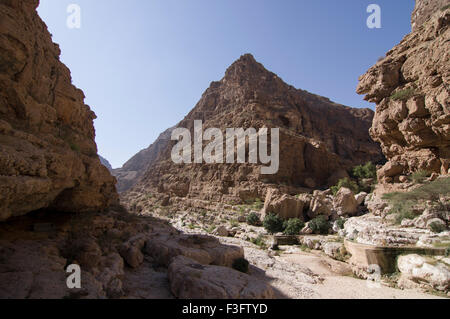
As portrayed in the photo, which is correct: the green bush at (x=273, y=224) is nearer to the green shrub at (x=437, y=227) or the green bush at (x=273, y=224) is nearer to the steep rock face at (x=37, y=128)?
the green shrub at (x=437, y=227)

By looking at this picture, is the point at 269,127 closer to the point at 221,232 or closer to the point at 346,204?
the point at 346,204

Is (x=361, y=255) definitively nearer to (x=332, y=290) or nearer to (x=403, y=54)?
(x=332, y=290)

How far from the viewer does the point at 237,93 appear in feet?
177

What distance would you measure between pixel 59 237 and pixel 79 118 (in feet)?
16.8

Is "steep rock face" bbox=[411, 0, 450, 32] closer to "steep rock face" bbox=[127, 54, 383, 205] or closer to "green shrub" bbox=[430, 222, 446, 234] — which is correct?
"steep rock face" bbox=[127, 54, 383, 205]

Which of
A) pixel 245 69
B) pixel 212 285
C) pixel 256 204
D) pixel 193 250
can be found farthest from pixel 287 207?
pixel 245 69

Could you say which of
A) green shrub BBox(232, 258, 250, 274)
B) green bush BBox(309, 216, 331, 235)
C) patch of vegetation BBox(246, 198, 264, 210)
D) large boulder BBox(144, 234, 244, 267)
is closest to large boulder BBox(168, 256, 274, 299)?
large boulder BBox(144, 234, 244, 267)

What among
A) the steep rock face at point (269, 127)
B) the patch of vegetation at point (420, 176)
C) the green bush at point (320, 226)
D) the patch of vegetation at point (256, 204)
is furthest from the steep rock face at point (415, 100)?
the steep rock face at point (269, 127)

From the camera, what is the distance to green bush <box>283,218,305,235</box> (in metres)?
20.8

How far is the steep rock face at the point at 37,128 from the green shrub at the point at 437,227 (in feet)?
54.1

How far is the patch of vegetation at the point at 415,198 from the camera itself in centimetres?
1473

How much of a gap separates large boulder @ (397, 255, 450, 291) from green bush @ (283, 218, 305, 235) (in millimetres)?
10801

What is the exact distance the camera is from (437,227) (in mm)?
11852

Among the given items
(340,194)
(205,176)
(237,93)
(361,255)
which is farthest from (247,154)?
(361,255)
